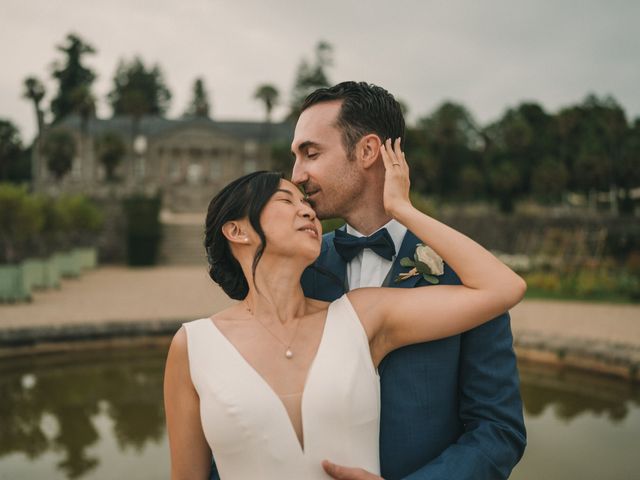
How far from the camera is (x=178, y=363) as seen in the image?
5.56 feet

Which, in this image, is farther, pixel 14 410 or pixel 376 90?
pixel 14 410

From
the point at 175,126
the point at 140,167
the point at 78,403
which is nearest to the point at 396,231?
the point at 78,403

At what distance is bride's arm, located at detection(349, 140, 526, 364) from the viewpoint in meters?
1.65

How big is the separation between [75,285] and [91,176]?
139 feet

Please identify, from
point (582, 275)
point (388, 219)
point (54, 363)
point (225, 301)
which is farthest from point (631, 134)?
point (388, 219)

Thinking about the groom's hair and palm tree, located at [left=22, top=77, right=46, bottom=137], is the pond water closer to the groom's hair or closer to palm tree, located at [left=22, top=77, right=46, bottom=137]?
the groom's hair

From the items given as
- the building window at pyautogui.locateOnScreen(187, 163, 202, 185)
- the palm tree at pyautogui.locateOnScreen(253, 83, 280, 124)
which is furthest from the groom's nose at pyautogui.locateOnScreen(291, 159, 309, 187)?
the building window at pyautogui.locateOnScreen(187, 163, 202, 185)

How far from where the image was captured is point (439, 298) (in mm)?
1686

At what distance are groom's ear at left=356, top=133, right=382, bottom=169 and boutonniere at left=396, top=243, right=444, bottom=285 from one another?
1.09 ft

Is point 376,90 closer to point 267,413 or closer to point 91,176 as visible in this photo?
point 267,413

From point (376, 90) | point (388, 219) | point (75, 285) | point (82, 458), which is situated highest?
point (376, 90)

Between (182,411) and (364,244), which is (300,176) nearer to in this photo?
(364,244)

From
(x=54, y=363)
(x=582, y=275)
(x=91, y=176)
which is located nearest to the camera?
(x=54, y=363)

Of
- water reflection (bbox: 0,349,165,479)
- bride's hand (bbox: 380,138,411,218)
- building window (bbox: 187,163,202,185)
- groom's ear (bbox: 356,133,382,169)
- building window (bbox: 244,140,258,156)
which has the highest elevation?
building window (bbox: 244,140,258,156)
